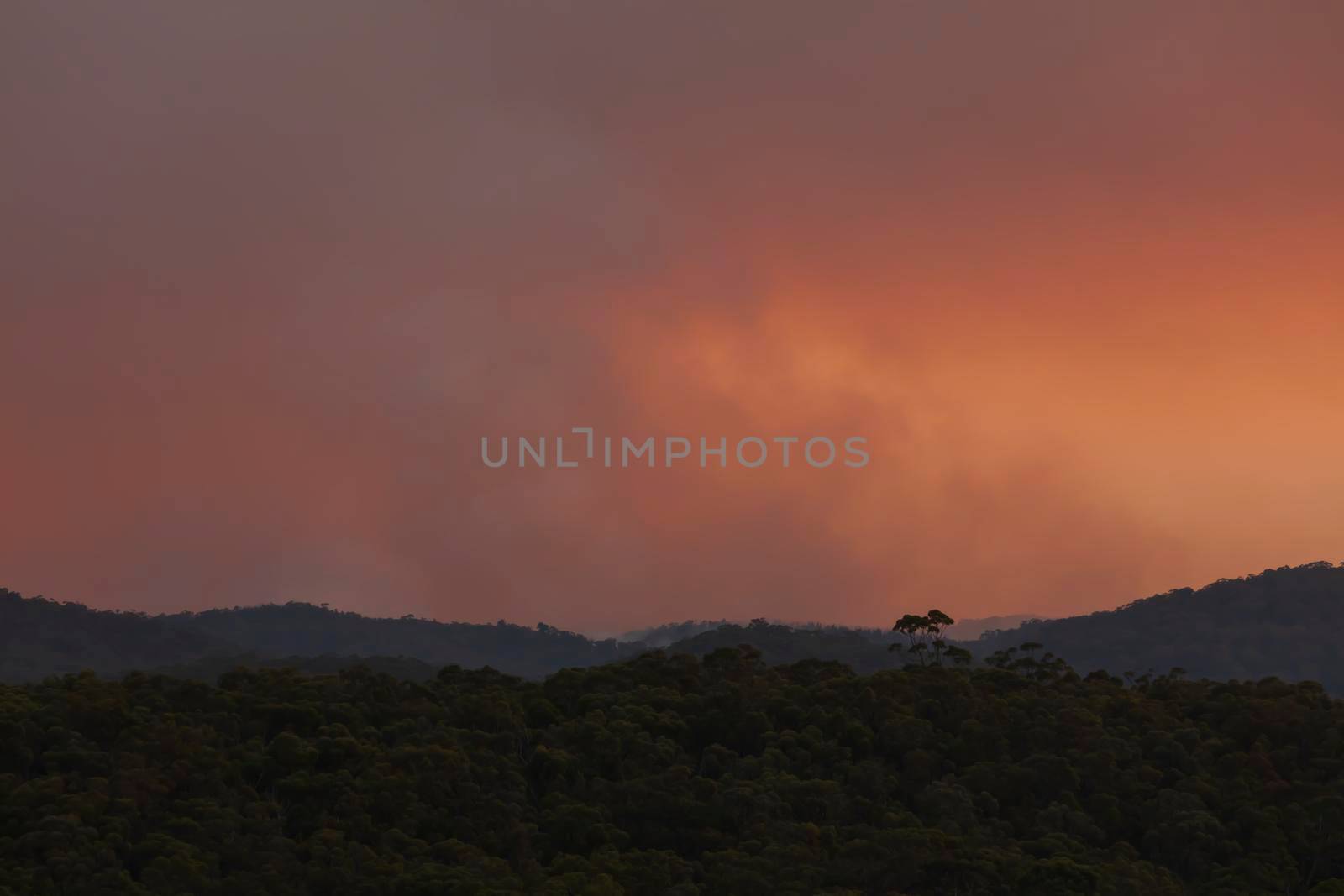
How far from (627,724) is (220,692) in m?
22.8

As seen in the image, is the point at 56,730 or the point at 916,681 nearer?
the point at 56,730

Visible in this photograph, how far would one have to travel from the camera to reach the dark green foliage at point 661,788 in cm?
6744

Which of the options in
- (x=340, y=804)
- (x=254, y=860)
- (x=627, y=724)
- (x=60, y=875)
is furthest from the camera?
(x=627, y=724)

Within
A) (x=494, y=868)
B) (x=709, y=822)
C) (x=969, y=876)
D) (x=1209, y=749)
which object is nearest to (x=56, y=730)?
(x=494, y=868)

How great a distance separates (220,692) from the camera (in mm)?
83812

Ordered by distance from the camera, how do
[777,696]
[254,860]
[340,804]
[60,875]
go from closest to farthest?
[60,875]
[254,860]
[340,804]
[777,696]

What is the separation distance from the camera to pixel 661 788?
76812 mm

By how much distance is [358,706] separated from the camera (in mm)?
85812

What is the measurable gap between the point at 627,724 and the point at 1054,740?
2374cm

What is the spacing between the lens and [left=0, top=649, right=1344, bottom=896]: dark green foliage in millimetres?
67438

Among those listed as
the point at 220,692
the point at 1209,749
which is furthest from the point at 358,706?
the point at 1209,749

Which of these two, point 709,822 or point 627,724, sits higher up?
point 627,724

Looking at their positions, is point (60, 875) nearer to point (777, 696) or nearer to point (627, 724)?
point (627, 724)

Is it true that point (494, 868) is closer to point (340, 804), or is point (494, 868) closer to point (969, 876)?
point (340, 804)
